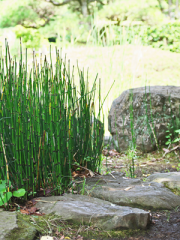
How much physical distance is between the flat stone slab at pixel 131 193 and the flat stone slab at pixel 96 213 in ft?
0.47

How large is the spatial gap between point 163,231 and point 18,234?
2.11 ft

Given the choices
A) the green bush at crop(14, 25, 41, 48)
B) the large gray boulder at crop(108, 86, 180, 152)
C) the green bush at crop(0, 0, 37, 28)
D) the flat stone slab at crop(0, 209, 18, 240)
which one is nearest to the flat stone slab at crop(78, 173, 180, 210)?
the flat stone slab at crop(0, 209, 18, 240)

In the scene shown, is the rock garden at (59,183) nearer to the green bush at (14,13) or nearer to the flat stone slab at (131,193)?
the flat stone slab at (131,193)

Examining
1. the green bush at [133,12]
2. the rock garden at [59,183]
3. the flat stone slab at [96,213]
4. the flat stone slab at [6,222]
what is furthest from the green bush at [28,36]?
the flat stone slab at [6,222]

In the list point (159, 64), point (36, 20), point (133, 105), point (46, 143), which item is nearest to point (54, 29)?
point (36, 20)

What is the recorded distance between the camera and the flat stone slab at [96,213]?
120 cm

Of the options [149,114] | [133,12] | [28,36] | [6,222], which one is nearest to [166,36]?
[133,12]

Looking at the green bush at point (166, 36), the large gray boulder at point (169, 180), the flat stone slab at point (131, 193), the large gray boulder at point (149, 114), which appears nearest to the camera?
the flat stone slab at point (131, 193)

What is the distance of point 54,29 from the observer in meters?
9.43

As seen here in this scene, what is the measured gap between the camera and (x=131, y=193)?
4.95ft

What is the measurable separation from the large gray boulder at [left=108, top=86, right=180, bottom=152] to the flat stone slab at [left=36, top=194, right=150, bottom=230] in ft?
4.83

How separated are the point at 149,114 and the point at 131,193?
4.76ft

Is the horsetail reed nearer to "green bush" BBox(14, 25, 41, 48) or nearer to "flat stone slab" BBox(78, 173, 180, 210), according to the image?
"flat stone slab" BBox(78, 173, 180, 210)

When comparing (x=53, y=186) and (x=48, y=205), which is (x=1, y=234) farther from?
(x=53, y=186)
